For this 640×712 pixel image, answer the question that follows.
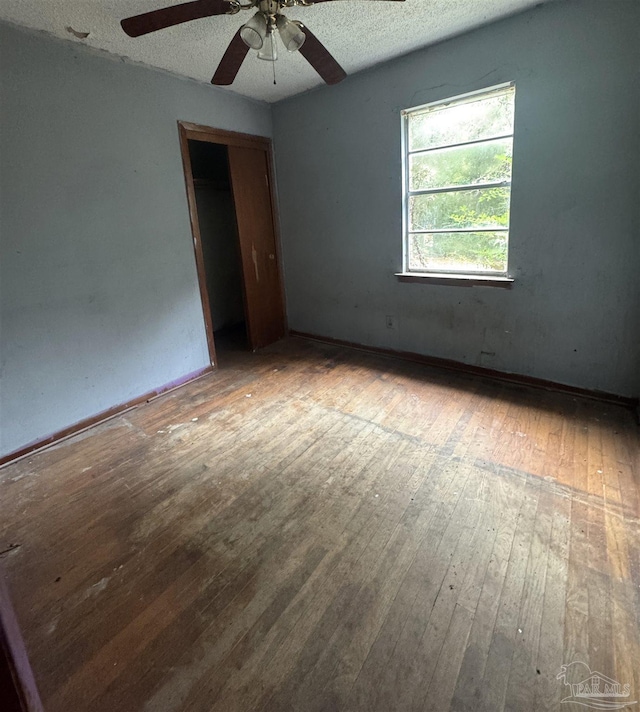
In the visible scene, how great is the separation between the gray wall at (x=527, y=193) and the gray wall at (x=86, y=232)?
1.29 meters

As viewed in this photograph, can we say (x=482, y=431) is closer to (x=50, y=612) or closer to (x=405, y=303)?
(x=405, y=303)

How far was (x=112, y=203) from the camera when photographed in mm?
2760

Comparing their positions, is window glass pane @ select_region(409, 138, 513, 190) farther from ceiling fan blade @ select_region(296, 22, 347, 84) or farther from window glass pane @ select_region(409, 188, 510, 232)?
ceiling fan blade @ select_region(296, 22, 347, 84)

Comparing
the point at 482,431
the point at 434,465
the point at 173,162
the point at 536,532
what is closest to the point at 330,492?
the point at 434,465

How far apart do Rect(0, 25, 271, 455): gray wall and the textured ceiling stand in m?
0.18

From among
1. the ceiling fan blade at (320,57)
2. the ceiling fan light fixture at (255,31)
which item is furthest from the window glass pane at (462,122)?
the ceiling fan light fixture at (255,31)

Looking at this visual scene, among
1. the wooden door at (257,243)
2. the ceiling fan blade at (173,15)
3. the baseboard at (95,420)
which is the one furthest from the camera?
the wooden door at (257,243)

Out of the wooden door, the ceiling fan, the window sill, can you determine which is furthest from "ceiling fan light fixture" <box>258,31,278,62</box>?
the window sill

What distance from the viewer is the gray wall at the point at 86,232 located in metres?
2.32

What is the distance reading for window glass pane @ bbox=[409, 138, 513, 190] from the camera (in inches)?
108

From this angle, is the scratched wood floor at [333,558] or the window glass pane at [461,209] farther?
the window glass pane at [461,209]

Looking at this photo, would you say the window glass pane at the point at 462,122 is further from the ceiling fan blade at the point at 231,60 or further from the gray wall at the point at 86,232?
the gray wall at the point at 86,232

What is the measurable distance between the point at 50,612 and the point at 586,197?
3.61 m

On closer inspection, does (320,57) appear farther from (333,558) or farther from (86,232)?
(333,558)
